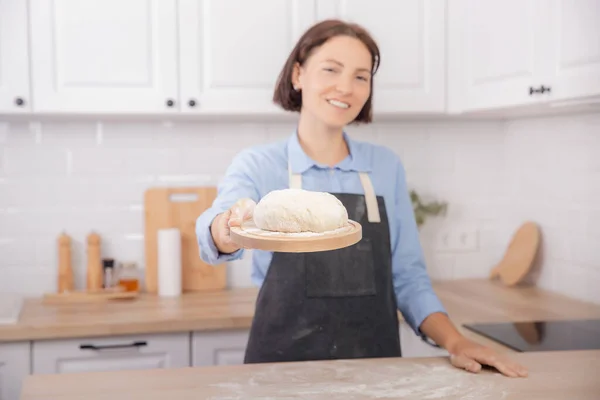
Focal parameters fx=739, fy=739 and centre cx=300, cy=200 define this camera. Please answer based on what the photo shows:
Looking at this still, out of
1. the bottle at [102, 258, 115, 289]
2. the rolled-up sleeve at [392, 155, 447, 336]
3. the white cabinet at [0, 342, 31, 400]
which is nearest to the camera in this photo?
the rolled-up sleeve at [392, 155, 447, 336]

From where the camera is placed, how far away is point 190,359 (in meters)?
2.37

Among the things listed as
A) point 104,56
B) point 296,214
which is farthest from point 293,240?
point 104,56

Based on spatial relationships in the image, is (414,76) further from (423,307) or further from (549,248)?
(423,307)

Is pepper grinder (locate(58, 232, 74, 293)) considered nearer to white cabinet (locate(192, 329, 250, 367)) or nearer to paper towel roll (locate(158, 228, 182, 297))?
paper towel roll (locate(158, 228, 182, 297))

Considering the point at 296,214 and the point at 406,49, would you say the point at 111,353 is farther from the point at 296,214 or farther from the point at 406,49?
the point at 406,49

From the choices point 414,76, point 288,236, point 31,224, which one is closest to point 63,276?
point 31,224

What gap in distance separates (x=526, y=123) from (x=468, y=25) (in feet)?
1.75

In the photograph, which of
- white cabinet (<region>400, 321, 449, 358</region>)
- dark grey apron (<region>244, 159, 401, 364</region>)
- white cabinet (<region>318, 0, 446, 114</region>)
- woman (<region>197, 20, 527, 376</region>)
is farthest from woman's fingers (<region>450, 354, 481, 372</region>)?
white cabinet (<region>318, 0, 446, 114</region>)

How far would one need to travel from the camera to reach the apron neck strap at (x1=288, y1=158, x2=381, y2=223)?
1946mm

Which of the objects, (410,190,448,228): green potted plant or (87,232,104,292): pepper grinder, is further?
(410,190,448,228): green potted plant

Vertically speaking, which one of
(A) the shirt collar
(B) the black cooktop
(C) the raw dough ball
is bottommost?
(B) the black cooktop

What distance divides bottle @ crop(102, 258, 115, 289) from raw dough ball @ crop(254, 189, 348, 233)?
1385mm

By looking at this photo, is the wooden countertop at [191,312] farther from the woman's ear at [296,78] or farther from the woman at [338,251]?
the woman's ear at [296,78]

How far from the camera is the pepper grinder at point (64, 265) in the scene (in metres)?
2.72
